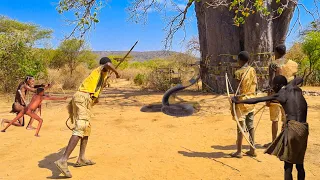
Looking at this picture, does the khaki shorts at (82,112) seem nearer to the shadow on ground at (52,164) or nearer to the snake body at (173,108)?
the shadow on ground at (52,164)

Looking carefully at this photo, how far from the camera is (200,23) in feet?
48.2

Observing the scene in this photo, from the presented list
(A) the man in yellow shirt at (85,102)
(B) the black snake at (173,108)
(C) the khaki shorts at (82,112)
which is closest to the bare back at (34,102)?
(A) the man in yellow shirt at (85,102)

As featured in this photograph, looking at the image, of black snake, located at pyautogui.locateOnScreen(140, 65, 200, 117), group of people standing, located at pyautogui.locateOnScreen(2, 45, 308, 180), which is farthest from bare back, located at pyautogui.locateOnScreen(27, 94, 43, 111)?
black snake, located at pyautogui.locateOnScreen(140, 65, 200, 117)

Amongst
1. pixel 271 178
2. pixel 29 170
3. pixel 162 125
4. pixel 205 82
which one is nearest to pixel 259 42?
pixel 205 82

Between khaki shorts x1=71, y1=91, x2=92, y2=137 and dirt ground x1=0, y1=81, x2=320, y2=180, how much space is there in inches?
23.4

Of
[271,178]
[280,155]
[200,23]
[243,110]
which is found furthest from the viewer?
[200,23]

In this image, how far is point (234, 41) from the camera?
12188 mm

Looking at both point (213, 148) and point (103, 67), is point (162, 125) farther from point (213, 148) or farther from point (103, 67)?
point (103, 67)

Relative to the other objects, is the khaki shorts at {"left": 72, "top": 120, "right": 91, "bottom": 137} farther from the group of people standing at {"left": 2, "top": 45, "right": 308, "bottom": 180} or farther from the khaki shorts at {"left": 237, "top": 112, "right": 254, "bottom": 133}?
the khaki shorts at {"left": 237, "top": 112, "right": 254, "bottom": 133}

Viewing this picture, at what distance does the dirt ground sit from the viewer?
175 inches

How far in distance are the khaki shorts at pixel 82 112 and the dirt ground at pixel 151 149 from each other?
0.60 meters

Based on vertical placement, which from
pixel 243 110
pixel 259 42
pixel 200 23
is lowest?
pixel 243 110

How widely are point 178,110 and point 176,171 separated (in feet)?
15.6

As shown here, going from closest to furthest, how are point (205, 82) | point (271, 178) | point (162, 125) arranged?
point (271, 178) < point (162, 125) < point (205, 82)
